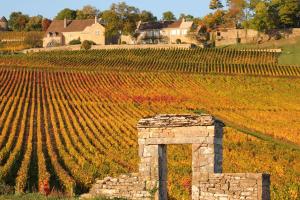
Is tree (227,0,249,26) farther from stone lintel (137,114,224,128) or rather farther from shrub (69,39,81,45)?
stone lintel (137,114,224,128)

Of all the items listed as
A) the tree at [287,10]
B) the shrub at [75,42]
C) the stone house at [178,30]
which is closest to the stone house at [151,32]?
the stone house at [178,30]

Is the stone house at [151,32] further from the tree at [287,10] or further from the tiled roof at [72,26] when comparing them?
the tree at [287,10]

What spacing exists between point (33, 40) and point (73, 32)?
7730 millimetres

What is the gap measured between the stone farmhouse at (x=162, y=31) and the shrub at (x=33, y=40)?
19025mm

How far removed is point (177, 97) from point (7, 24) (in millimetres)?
138558

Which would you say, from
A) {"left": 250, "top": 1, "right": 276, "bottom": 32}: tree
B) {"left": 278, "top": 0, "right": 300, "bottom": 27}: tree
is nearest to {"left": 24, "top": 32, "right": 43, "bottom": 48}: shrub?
{"left": 250, "top": 1, "right": 276, "bottom": 32}: tree

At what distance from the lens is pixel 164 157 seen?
16875mm

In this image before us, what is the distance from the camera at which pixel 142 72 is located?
85.1 metres

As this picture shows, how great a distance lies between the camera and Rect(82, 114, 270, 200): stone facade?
52.6 feet

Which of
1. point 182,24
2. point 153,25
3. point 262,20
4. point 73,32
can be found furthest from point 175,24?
point 262,20

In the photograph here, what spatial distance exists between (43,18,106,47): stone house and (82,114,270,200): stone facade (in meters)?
126

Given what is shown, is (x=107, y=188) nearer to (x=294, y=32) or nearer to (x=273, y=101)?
(x=273, y=101)

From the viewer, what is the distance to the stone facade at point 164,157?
16.0 meters

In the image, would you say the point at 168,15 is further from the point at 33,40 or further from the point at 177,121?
the point at 177,121
